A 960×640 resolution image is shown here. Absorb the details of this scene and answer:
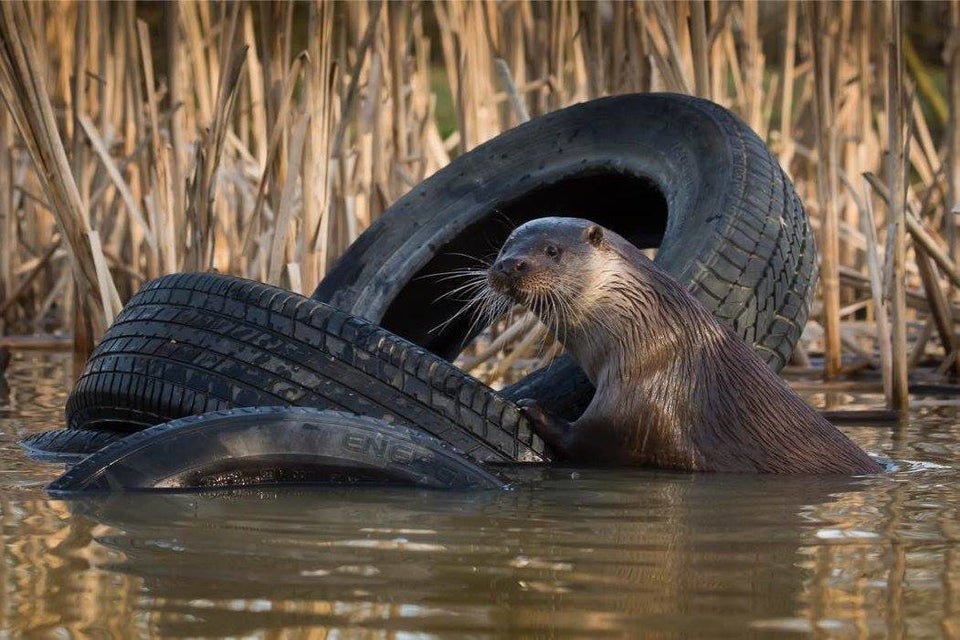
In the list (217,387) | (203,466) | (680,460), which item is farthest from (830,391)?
(203,466)

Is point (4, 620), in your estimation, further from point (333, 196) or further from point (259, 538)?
point (333, 196)

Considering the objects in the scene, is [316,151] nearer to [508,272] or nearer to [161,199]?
[161,199]

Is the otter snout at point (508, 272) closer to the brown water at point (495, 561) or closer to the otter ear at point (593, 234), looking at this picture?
the otter ear at point (593, 234)

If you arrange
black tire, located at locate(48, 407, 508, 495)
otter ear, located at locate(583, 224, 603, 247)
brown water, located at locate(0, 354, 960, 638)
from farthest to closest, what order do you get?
otter ear, located at locate(583, 224, 603, 247) → black tire, located at locate(48, 407, 508, 495) → brown water, located at locate(0, 354, 960, 638)

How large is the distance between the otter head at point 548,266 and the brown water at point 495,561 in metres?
0.67

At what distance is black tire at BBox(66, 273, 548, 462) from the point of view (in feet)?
12.5

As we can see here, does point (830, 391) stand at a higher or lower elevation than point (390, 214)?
lower

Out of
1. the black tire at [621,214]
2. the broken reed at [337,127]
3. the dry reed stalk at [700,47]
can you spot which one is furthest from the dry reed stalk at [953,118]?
the black tire at [621,214]

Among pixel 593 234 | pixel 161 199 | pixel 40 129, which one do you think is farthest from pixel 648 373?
pixel 161 199

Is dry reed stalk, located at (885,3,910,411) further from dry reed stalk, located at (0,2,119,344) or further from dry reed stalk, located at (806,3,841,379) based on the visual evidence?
dry reed stalk, located at (0,2,119,344)

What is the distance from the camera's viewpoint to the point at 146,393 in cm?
398

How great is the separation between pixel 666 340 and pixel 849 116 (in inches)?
215

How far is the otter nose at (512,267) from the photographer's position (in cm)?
399

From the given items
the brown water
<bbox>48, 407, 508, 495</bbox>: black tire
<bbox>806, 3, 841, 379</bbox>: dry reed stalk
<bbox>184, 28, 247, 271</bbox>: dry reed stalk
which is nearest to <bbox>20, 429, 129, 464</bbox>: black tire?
the brown water
